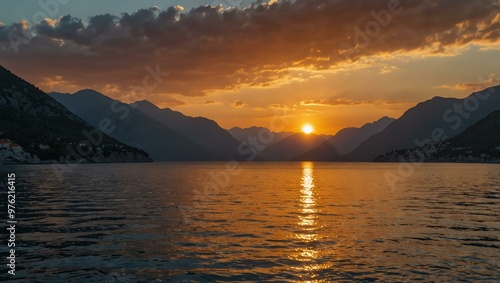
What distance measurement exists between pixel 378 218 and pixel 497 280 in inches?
907

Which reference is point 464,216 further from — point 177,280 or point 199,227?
point 177,280

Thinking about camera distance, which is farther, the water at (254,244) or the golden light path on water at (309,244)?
the golden light path on water at (309,244)

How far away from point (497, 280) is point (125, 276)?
20.2m

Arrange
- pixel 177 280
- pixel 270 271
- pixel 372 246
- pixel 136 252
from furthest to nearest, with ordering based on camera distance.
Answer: pixel 372 246 → pixel 136 252 → pixel 270 271 → pixel 177 280

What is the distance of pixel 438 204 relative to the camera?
59625 millimetres

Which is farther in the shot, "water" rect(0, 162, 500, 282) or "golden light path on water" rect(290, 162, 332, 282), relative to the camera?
"golden light path on water" rect(290, 162, 332, 282)

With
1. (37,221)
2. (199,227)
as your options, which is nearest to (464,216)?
(199,227)

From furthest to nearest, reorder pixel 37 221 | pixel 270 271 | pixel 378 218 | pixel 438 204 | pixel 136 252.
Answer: pixel 438 204 → pixel 378 218 → pixel 37 221 → pixel 136 252 → pixel 270 271

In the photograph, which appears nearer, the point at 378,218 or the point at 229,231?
the point at 229,231

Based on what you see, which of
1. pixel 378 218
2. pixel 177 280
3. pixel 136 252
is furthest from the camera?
pixel 378 218

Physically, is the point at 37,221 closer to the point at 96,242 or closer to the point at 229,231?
the point at 96,242

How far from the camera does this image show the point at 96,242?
3134cm

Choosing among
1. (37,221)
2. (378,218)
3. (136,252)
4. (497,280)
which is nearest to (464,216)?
(378,218)

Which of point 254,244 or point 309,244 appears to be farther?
point 309,244
